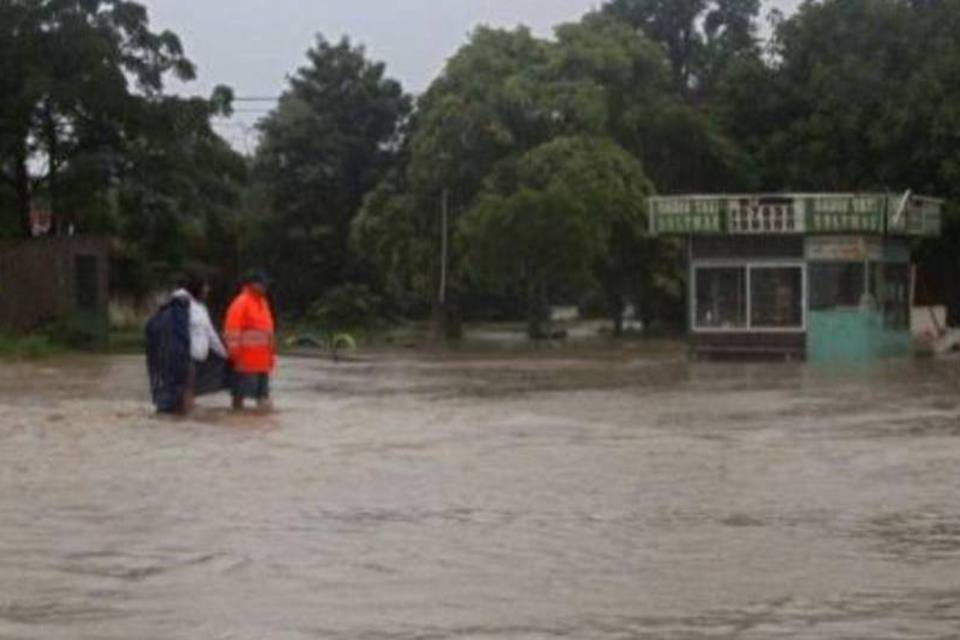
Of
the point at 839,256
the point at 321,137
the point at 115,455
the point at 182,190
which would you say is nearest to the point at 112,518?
the point at 115,455

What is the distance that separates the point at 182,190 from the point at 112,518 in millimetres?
36093

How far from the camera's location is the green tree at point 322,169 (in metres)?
68.4

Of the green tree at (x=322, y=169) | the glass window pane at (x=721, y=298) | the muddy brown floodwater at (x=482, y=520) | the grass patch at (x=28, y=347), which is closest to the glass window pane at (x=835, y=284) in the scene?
the glass window pane at (x=721, y=298)

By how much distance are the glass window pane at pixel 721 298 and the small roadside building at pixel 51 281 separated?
Answer: 13.7 m

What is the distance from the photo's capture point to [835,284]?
127ft

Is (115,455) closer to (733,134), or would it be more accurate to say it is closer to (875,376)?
(875,376)

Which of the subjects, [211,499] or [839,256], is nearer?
[211,499]

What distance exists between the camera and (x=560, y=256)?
4991 centimetres

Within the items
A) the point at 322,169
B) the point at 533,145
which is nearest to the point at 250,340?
the point at 533,145

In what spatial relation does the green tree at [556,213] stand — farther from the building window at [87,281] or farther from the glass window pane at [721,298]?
the building window at [87,281]

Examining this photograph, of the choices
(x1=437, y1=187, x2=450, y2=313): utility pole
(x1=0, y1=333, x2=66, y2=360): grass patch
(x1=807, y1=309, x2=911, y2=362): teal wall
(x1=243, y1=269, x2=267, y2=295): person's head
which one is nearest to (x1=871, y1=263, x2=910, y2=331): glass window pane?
(x1=807, y1=309, x2=911, y2=362): teal wall

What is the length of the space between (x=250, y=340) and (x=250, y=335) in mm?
55

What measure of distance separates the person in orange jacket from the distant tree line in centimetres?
2536

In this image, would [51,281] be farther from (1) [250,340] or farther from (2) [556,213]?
(1) [250,340]
